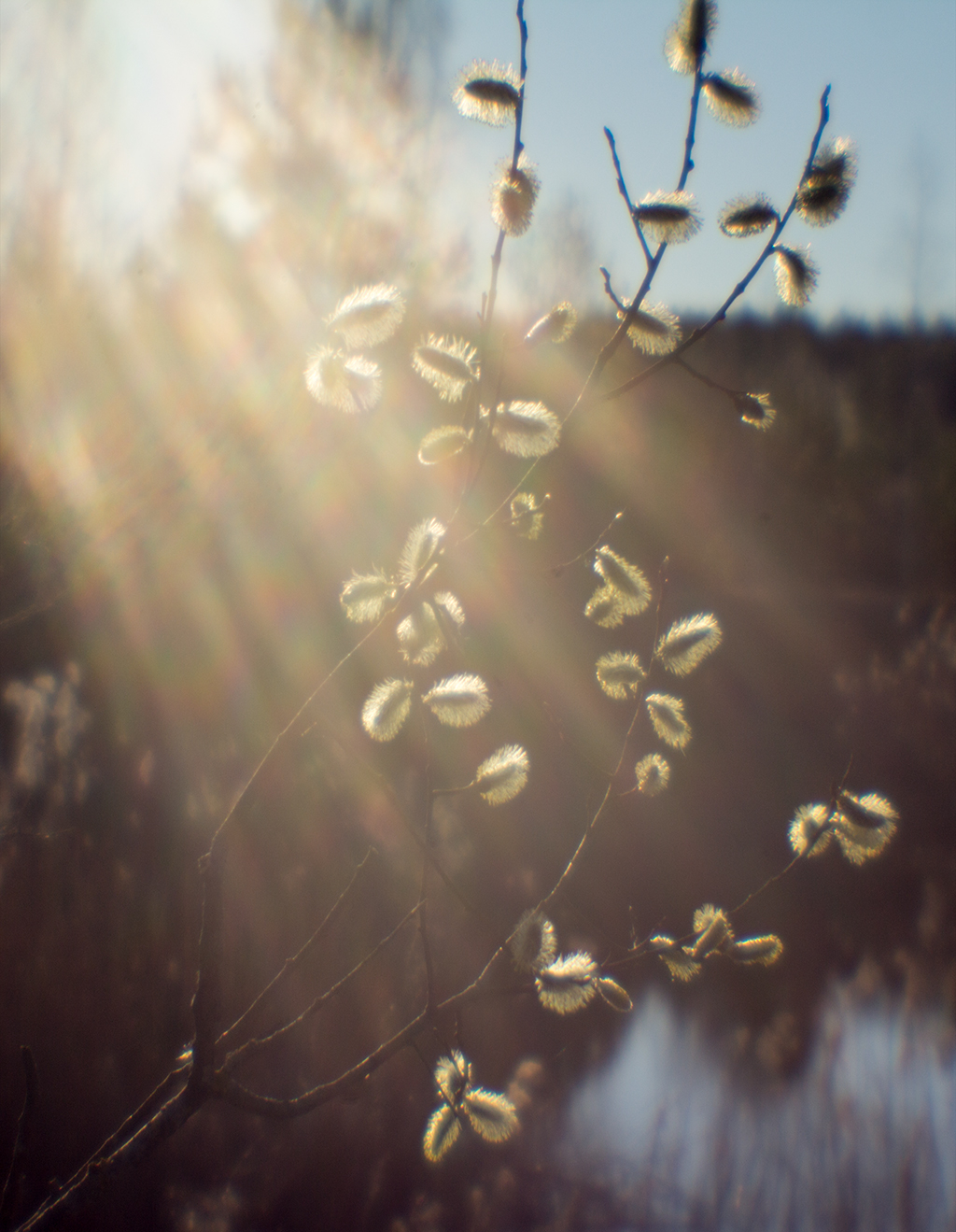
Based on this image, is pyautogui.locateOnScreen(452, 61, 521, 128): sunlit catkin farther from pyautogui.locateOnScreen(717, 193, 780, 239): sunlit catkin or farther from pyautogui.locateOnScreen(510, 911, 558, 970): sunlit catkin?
pyautogui.locateOnScreen(510, 911, 558, 970): sunlit catkin

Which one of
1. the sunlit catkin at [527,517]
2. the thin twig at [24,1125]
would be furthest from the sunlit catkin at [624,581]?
the thin twig at [24,1125]

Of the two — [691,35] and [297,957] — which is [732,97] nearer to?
[691,35]

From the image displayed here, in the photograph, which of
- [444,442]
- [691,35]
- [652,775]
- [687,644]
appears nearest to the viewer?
[691,35]

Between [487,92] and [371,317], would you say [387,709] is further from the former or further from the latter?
[487,92]

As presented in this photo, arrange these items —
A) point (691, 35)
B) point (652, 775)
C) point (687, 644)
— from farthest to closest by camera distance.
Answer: point (652, 775), point (687, 644), point (691, 35)

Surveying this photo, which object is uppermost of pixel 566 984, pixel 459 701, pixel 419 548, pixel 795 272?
pixel 795 272

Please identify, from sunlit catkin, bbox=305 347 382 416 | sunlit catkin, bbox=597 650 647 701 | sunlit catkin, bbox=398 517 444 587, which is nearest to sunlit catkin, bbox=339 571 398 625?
sunlit catkin, bbox=398 517 444 587

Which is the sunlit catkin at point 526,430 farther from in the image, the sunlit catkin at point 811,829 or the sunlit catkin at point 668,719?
the sunlit catkin at point 811,829

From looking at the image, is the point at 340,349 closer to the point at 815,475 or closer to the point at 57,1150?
the point at 57,1150

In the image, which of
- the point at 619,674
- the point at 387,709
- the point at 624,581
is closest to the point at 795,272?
the point at 624,581

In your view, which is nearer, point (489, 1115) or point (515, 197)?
point (515, 197)

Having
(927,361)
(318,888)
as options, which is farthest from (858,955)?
(927,361)

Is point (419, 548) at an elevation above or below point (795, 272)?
below

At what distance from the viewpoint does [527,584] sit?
4766 millimetres
